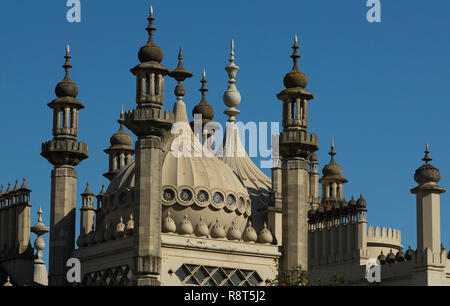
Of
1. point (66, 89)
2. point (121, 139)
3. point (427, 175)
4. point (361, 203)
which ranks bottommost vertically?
point (361, 203)

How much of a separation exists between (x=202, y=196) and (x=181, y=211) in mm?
1506

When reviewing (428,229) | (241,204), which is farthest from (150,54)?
(428,229)

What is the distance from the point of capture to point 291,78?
227ft

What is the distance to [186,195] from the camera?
216 feet

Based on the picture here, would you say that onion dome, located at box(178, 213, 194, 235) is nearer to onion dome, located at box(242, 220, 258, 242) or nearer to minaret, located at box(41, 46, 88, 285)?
onion dome, located at box(242, 220, 258, 242)

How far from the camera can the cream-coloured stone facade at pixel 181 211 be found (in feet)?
207

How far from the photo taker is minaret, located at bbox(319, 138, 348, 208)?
90.7 metres

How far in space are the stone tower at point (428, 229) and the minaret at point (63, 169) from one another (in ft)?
65.6

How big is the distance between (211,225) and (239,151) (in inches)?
463

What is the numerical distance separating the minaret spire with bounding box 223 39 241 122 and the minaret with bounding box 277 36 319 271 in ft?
28.2

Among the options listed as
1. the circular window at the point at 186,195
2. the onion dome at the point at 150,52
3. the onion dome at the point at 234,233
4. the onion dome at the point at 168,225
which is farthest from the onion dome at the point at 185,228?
the onion dome at the point at 150,52

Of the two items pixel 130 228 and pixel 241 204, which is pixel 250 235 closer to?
Result: pixel 241 204

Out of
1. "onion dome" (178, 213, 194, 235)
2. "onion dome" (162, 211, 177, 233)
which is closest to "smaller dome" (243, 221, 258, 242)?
"onion dome" (178, 213, 194, 235)
